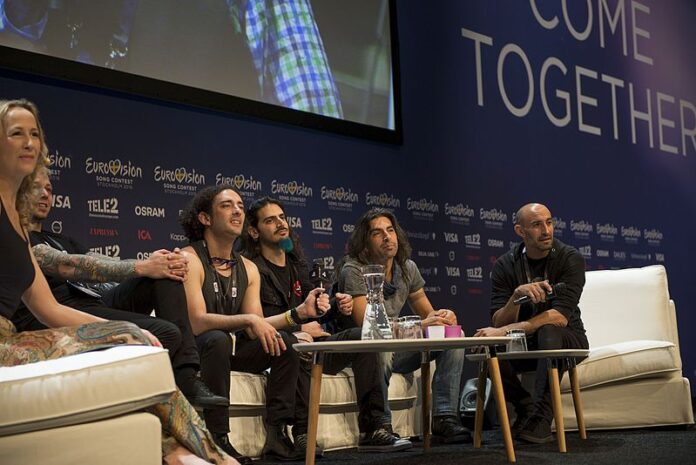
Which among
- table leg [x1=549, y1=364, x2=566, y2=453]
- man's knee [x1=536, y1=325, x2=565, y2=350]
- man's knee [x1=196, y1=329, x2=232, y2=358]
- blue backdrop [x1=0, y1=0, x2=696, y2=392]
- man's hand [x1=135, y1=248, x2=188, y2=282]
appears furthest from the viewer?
blue backdrop [x1=0, y1=0, x2=696, y2=392]

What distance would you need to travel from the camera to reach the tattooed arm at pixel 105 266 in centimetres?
355

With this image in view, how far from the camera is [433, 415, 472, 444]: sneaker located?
4.36 m

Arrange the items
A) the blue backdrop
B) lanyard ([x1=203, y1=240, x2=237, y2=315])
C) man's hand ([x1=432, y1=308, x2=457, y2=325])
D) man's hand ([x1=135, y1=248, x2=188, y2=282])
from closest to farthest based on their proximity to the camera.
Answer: man's hand ([x1=135, y1=248, x2=188, y2=282]) → lanyard ([x1=203, y1=240, x2=237, y2=315]) → man's hand ([x1=432, y1=308, x2=457, y2=325]) → the blue backdrop

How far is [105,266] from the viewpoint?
362cm

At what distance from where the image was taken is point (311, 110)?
18.9ft

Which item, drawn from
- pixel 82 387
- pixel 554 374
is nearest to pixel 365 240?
pixel 554 374

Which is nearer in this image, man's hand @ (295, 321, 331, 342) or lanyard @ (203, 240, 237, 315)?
lanyard @ (203, 240, 237, 315)

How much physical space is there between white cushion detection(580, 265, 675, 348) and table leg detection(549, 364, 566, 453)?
1.60m

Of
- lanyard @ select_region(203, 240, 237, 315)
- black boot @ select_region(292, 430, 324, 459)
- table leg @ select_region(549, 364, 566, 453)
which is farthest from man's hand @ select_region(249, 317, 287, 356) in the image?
Result: table leg @ select_region(549, 364, 566, 453)

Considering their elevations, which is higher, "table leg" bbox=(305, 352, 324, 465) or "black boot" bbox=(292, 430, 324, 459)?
"table leg" bbox=(305, 352, 324, 465)

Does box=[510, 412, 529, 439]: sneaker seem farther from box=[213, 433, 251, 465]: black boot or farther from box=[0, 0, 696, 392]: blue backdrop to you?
box=[0, 0, 696, 392]: blue backdrop

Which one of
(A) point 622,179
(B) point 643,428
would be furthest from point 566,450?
(A) point 622,179

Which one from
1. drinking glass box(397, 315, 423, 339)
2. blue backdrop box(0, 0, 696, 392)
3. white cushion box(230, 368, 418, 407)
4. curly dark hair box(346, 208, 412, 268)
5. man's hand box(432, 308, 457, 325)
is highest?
blue backdrop box(0, 0, 696, 392)

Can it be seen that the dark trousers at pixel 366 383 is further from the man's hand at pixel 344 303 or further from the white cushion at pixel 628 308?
the white cushion at pixel 628 308
